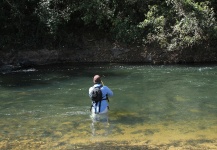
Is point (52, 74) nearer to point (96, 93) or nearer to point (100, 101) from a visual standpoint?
point (100, 101)

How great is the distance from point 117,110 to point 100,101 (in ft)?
5.34

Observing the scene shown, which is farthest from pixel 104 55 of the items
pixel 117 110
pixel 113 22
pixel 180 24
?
pixel 117 110

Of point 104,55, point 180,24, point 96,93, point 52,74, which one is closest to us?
point 96,93

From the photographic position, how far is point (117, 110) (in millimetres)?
12617

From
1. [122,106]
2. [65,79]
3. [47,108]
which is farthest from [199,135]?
[65,79]

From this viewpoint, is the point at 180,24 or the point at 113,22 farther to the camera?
the point at 113,22

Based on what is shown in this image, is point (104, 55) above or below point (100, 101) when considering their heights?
above

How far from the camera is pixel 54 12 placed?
23891mm

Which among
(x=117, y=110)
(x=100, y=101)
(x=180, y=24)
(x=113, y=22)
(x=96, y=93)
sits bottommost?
(x=117, y=110)

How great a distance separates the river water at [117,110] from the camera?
951 cm

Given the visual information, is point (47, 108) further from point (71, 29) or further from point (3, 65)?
point (71, 29)

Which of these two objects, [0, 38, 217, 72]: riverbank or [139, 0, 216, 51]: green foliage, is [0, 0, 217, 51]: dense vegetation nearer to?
[139, 0, 216, 51]: green foliage

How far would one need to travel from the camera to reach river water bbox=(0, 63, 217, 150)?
9.51 meters

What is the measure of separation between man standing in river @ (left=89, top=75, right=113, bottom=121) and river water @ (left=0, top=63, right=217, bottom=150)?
35cm
